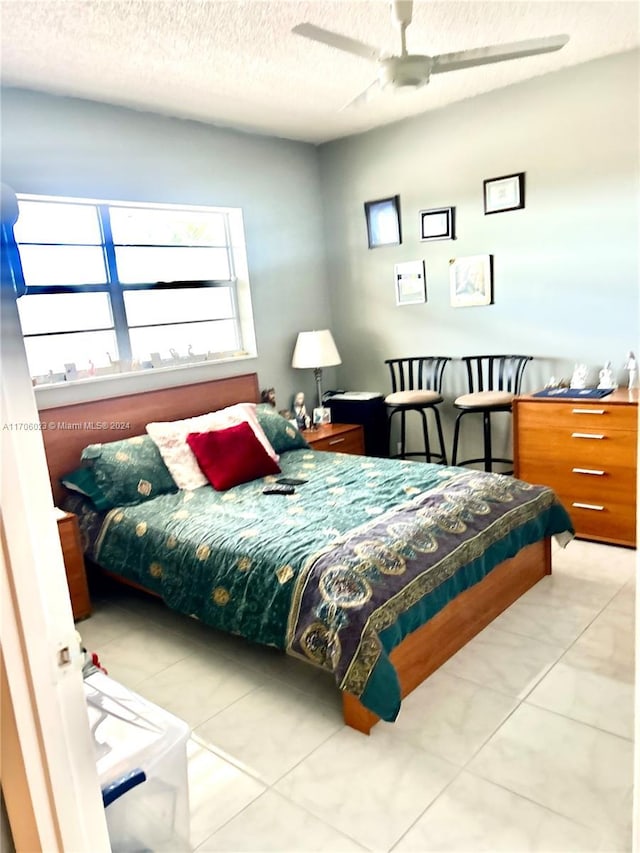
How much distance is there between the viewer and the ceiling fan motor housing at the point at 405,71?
95.1 inches

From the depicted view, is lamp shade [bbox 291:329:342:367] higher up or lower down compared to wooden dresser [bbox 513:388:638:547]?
higher up

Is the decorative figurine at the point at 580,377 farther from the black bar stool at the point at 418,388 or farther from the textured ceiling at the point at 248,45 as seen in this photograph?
the textured ceiling at the point at 248,45

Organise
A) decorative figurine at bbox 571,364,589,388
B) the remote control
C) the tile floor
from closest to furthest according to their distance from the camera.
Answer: the tile floor < the remote control < decorative figurine at bbox 571,364,589,388

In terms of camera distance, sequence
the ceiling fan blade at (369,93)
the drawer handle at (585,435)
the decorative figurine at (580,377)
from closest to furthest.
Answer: the ceiling fan blade at (369,93) < the drawer handle at (585,435) < the decorative figurine at (580,377)

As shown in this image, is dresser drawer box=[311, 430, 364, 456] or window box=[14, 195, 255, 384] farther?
dresser drawer box=[311, 430, 364, 456]

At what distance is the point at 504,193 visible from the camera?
4012 millimetres

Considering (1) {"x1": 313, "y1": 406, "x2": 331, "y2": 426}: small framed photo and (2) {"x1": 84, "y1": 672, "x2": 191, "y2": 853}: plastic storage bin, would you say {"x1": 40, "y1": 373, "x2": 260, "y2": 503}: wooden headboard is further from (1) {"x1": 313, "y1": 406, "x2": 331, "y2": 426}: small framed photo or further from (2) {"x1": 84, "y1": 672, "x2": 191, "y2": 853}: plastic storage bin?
(2) {"x1": 84, "y1": 672, "x2": 191, "y2": 853}: plastic storage bin

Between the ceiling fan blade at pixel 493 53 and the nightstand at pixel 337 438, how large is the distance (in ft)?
7.82

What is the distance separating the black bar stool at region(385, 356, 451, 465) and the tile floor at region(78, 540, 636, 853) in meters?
1.76

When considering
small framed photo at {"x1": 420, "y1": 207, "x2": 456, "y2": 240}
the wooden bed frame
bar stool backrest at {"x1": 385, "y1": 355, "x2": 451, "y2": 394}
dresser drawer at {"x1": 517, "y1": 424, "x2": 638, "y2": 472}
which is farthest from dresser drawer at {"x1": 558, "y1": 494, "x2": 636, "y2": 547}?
small framed photo at {"x1": 420, "y1": 207, "x2": 456, "y2": 240}

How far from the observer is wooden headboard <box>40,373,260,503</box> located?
3.37 meters

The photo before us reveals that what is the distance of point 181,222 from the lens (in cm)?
420

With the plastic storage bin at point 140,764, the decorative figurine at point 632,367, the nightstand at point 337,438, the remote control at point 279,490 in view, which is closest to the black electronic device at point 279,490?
the remote control at point 279,490

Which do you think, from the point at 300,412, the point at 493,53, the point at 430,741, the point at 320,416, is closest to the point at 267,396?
the point at 300,412
